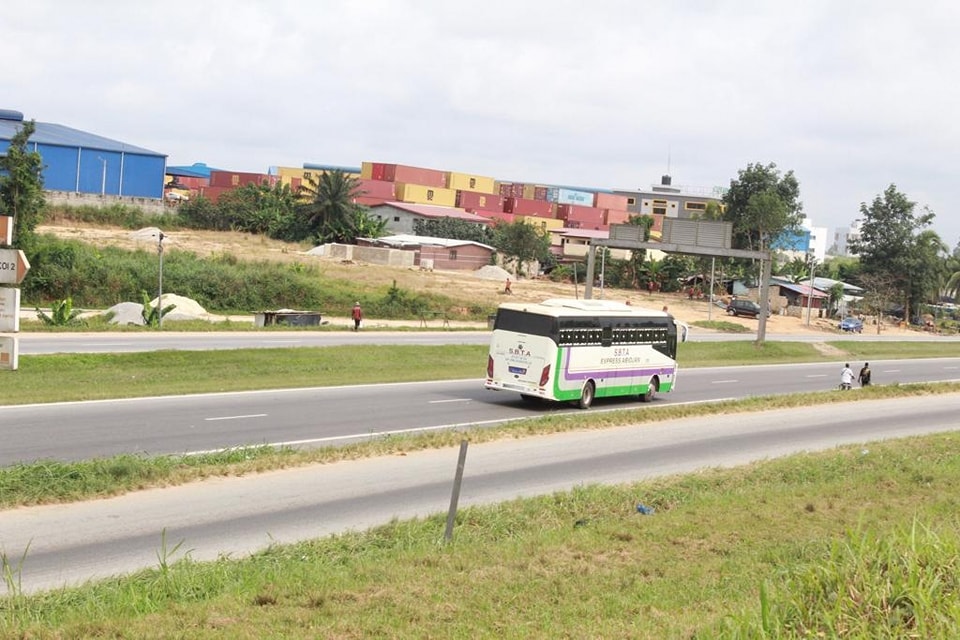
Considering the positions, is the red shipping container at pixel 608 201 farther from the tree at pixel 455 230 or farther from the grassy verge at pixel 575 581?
the grassy verge at pixel 575 581

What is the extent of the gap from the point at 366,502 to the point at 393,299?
5231 cm

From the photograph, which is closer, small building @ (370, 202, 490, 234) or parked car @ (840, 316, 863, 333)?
parked car @ (840, 316, 863, 333)

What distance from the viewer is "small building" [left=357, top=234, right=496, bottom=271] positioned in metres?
93.1

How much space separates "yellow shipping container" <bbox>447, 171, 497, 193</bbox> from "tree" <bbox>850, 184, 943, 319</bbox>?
2043 inches

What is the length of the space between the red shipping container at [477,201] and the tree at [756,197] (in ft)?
113

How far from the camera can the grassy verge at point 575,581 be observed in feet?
25.9

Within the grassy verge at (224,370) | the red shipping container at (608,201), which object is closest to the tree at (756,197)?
the red shipping container at (608,201)

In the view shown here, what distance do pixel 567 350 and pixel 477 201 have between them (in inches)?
4035

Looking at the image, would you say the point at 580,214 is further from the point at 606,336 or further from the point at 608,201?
the point at 606,336

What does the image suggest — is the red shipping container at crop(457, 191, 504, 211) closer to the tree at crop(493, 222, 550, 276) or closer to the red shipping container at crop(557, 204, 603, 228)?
the red shipping container at crop(557, 204, 603, 228)

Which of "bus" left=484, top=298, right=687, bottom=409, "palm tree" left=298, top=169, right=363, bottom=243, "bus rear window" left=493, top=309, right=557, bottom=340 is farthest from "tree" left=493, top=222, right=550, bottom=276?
"bus rear window" left=493, top=309, right=557, bottom=340

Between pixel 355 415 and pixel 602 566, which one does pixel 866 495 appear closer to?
pixel 602 566

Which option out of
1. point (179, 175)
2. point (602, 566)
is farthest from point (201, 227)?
point (602, 566)

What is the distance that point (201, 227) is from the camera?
108 meters
